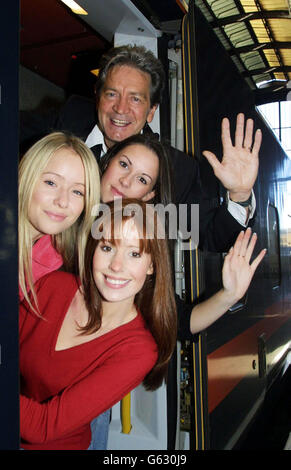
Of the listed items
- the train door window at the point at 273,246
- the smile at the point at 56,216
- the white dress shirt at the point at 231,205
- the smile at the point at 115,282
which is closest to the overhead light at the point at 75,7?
the white dress shirt at the point at 231,205

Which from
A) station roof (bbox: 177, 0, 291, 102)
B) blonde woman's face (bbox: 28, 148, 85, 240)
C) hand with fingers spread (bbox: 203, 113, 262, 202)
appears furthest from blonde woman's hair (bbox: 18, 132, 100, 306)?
station roof (bbox: 177, 0, 291, 102)

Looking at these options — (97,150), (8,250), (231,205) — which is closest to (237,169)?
(231,205)

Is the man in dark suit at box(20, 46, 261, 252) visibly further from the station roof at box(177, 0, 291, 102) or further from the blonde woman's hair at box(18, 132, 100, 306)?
the station roof at box(177, 0, 291, 102)

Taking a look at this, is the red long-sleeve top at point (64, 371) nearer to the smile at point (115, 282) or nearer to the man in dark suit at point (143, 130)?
the smile at point (115, 282)

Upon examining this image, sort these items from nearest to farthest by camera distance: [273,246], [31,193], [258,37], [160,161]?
[31,193] < [160,161] < [258,37] < [273,246]

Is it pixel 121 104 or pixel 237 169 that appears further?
pixel 237 169

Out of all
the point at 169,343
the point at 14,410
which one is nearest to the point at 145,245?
the point at 169,343

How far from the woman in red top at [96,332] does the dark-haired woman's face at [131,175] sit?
8 centimetres

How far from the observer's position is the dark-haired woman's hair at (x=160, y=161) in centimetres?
150

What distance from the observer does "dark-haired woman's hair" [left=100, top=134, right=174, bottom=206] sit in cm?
150

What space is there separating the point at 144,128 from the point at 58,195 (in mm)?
632

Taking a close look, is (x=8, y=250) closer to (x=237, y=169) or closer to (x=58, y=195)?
(x=58, y=195)

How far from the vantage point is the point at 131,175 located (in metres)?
1.46

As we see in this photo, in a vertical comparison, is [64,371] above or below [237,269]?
below
